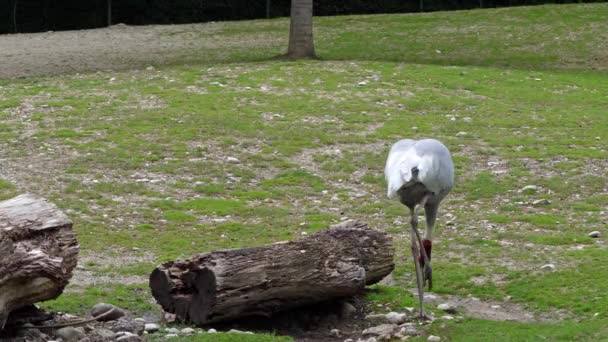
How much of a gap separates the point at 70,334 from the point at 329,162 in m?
7.04

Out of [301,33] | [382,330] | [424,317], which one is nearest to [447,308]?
[424,317]

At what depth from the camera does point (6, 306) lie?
7059 mm

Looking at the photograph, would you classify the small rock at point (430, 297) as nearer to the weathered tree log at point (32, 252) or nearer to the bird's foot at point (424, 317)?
the bird's foot at point (424, 317)

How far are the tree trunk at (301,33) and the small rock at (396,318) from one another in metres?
13.6

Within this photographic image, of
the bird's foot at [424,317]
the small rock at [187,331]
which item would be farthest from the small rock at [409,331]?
the small rock at [187,331]

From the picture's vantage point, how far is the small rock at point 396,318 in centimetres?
830

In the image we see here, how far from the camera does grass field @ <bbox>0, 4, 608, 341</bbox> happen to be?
9.64 m

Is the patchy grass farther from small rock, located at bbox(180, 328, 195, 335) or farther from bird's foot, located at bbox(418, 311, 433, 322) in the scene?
bird's foot, located at bbox(418, 311, 433, 322)

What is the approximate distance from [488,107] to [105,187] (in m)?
7.06

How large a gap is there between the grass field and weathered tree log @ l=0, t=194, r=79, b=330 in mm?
1074

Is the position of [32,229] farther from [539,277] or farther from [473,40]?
[473,40]

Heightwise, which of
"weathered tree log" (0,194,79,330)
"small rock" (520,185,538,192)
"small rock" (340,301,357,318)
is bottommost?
"small rock" (520,185,538,192)

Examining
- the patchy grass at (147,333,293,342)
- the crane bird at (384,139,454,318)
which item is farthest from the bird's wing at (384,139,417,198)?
the patchy grass at (147,333,293,342)

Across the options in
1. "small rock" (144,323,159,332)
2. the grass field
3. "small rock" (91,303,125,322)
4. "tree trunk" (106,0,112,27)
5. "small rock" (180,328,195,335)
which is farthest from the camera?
"tree trunk" (106,0,112,27)
